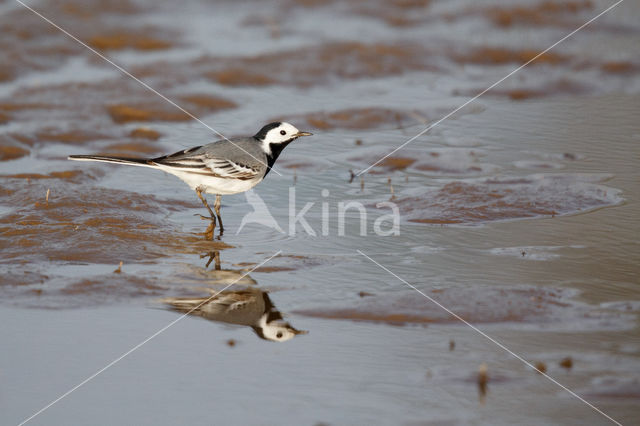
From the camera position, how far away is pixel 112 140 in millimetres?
10469

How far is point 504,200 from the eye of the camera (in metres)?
8.38

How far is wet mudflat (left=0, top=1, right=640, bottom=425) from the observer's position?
498 centimetres

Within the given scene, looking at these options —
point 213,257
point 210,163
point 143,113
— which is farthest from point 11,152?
point 213,257

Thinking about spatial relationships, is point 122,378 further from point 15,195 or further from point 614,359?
point 15,195

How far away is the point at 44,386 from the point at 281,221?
11.6 feet

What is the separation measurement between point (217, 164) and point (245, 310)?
2.32 m

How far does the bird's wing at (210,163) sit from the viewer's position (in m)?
8.05

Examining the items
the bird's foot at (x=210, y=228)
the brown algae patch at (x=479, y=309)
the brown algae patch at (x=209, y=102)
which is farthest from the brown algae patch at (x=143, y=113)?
the brown algae patch at (x=479, y=309)

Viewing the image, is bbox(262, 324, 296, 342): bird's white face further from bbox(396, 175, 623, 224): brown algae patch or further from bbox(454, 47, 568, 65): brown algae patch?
bbox(454, 47, 568, 65): brown algae patch

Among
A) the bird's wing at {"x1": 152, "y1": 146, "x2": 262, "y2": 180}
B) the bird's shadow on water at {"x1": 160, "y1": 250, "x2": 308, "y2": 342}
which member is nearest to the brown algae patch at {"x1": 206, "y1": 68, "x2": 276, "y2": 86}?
the bird's wing at {"x1": 152, "y1": 146, "x2": 262, "y2": 180}

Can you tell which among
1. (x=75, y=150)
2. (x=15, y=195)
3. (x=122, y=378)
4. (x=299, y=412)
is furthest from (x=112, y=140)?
(x=299, y=412)

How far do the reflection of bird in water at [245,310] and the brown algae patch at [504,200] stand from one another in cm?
236

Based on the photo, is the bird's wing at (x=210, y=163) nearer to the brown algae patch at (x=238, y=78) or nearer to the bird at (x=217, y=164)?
the bird at (x=217, y=164)

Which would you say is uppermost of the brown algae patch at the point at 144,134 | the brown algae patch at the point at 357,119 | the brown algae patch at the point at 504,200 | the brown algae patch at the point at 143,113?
the brown algae patch at the point at 143,113
